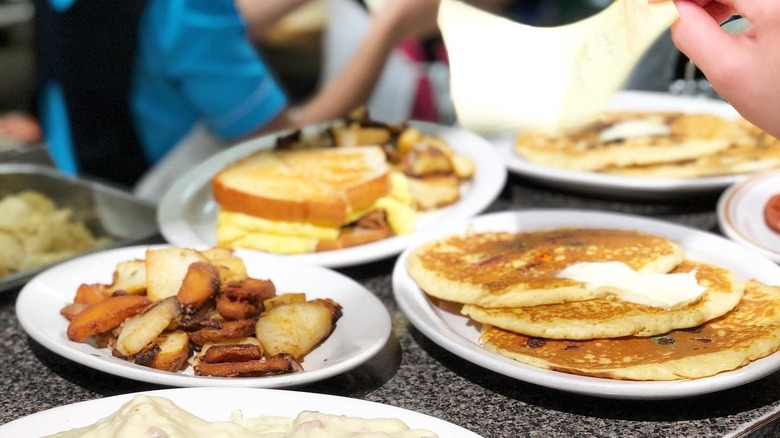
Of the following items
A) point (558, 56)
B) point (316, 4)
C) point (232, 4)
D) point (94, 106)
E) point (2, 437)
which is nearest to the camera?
point (2, 437)

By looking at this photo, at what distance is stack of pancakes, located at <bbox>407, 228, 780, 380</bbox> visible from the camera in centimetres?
153

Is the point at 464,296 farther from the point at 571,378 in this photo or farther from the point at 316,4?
the point at 316,4

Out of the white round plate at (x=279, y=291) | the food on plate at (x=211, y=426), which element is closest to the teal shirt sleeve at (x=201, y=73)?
the white round plate at (x=279, y=291)

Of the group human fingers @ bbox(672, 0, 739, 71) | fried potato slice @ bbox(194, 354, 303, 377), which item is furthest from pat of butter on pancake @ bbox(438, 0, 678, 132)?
fried potato slice @ bbox(194, 354, 303, 377)

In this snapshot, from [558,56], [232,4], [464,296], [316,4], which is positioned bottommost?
[316,4]

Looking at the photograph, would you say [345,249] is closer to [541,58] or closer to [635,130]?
[541,58]

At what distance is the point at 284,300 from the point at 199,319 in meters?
0.18

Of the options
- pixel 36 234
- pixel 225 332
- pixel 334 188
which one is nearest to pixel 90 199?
pixel 36 234

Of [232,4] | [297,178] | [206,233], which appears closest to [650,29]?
[297,178]

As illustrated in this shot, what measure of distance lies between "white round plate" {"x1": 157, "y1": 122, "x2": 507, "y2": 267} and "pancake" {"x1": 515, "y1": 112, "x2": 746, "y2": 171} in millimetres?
173

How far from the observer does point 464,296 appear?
179cm

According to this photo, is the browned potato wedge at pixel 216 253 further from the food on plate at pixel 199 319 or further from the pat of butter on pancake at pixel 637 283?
the pat of butter on pancake at pixel 637 283

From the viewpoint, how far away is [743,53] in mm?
1501

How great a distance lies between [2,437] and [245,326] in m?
0.49
